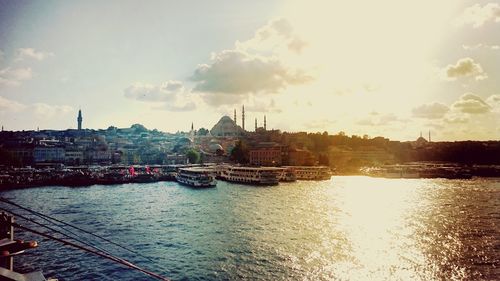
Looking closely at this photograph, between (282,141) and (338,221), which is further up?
(282,141)

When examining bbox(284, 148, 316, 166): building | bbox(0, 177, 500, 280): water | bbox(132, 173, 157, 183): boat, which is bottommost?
bbox(0, 177, 500, 280): water

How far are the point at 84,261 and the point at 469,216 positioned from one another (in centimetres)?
2676

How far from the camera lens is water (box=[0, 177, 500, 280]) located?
16.9 metres

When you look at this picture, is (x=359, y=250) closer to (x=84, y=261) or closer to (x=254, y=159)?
(x=84, y=261)

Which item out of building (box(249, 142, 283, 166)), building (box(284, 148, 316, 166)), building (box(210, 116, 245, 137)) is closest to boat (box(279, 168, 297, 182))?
building (box(249, 142, 283, 166))

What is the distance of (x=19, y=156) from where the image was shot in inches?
3489

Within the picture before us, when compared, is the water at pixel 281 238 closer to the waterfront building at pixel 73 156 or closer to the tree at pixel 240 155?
the tree at pixel 240 155

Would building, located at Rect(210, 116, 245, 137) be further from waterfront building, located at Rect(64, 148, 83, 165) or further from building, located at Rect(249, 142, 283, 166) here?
waterfront building, located at Rect(64, 148, 83, 165)

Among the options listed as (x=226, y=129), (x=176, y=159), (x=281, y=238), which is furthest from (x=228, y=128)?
(x=281, y=238)

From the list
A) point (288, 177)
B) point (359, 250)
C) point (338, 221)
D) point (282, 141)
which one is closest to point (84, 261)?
point (359, 250)

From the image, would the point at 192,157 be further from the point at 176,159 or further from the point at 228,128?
the point at 228,128

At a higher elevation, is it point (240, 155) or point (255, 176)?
point (240, 155)

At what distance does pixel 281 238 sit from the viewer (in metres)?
22.3

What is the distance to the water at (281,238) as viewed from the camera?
16.9m
